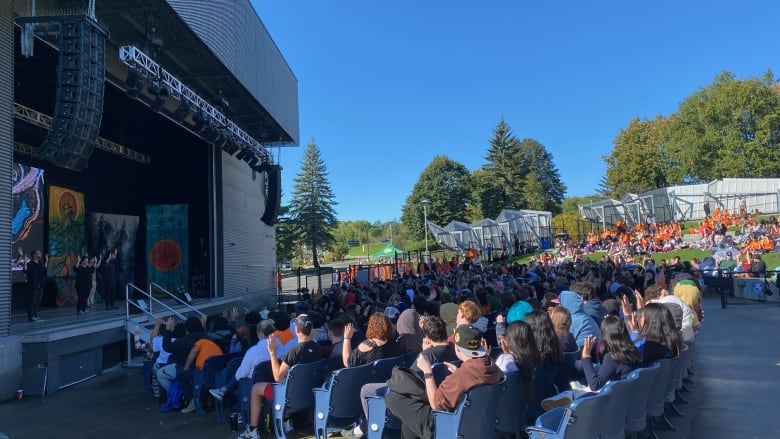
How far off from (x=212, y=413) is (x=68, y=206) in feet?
34.9

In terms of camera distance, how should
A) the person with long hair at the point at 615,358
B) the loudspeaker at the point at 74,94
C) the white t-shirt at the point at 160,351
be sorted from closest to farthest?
the person with long hair at the point at 615,358, the white t-shirt at the point at 160,351, the loudspeaker at the point at 74,94

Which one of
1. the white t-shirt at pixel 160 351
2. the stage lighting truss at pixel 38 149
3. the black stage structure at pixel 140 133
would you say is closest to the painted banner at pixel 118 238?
the black stage structure at pixel 140 133

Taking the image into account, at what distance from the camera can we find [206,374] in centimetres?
594

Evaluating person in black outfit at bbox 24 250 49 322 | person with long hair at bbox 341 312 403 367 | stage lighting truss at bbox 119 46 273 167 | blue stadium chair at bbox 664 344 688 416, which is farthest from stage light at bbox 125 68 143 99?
blue stadium chair at bbox 664 344 688 416

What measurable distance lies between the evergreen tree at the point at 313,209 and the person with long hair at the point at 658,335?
45804 millimetres

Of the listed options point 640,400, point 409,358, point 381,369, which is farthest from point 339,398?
point 640,400

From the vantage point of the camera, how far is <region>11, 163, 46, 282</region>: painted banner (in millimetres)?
11617

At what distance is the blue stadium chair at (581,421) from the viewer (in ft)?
9.69

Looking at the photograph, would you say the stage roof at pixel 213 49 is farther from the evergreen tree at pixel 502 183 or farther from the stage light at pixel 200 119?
the evergreen tree at pixel 502 183

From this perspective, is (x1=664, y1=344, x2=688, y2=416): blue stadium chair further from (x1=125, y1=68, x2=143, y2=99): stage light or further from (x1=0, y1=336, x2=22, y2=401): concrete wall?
(x1=125, y1=68, x2=143, y2=99): stage light

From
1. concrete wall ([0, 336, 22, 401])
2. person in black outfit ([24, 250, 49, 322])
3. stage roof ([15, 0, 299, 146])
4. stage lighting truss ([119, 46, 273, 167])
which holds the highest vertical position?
stage roof ([15, 0, 299, 146])

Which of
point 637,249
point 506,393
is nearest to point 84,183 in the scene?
point 506,393

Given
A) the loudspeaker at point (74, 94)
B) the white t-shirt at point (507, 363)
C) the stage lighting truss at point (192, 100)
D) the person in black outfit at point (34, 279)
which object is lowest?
the white t-shirt at point (507, 363)

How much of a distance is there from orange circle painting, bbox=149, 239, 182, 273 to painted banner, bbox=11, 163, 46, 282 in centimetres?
408
